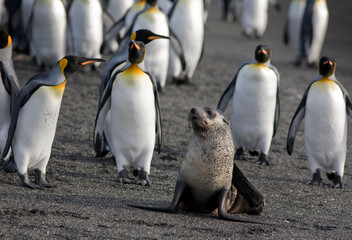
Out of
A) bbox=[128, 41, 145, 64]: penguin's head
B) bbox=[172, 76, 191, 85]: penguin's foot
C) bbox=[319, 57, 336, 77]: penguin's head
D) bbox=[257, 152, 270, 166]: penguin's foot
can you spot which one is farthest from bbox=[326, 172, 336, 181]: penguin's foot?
bbox=[172, 76, 191, 85]: penguin's foot

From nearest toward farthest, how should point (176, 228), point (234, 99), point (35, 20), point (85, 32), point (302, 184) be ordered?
point (176, 228)
point (302, 184)
point (234, 99)
point (35, 20)
point (85, 32)

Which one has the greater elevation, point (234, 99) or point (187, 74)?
point (234, 99)

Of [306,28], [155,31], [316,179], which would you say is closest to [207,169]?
[316,179]

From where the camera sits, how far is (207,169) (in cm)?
475

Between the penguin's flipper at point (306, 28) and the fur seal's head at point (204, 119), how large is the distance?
849 centimetres

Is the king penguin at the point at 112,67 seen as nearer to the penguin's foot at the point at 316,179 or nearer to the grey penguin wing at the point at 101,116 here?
the grey penguin wing at the point at 101,116

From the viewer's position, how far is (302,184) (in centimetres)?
620

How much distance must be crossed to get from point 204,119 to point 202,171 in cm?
35

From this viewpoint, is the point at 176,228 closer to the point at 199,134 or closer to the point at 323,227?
the point at 199,134

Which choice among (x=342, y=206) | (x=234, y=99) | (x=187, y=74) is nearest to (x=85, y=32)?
(x=187, y=74)

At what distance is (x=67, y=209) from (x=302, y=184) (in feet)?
7.91

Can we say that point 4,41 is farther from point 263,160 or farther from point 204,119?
point 263,160

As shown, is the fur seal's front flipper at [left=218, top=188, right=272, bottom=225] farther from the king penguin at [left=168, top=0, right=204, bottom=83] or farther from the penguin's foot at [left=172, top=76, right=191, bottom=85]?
the penguin's foot at [left=172, top=76, right=191, bottom=85]

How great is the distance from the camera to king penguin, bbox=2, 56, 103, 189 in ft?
17.1
